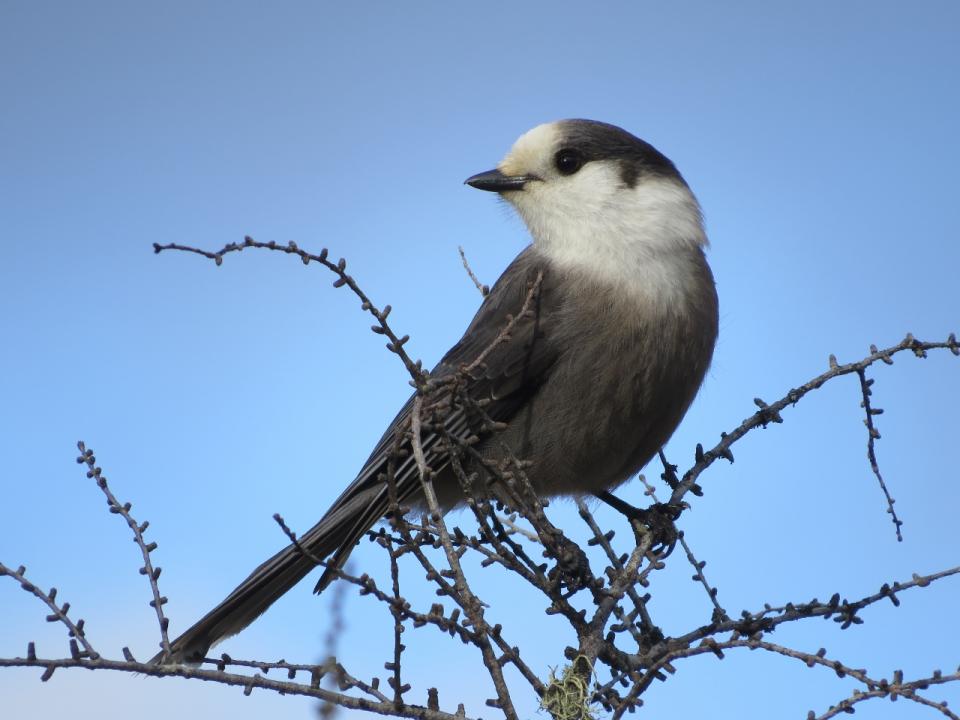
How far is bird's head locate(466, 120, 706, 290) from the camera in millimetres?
3996

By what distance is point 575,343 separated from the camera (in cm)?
Answer: 374

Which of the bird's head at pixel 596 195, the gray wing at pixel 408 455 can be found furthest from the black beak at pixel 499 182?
the gray wing at pixel 408 455

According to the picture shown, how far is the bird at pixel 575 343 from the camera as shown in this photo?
361 centimetres

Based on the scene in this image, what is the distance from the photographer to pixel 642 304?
3.81 meters

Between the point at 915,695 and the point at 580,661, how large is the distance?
79 centimetres

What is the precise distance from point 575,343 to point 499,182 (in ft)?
2.68

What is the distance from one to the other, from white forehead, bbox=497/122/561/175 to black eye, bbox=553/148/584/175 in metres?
0.03

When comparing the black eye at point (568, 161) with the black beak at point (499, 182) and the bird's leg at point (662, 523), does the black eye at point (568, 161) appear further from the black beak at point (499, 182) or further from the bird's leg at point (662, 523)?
the bird's leg at point (662, 523)

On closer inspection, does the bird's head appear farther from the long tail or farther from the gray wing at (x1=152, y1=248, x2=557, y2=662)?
the long tail

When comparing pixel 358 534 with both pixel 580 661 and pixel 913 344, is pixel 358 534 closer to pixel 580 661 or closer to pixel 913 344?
pixel 580 661

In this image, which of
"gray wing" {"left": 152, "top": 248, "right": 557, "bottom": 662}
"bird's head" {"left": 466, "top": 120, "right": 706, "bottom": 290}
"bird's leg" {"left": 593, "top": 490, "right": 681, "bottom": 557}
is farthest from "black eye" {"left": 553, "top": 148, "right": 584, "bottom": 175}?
"bird's leg" {"left": 593, "top": 490, "right": 681, "bottom": 557}

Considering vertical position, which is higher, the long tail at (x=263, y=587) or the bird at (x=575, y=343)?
the bird at (x=575, y=343)

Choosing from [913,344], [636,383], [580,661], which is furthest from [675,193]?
[580,661]

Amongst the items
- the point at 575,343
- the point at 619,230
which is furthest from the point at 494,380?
the point at 619,230
